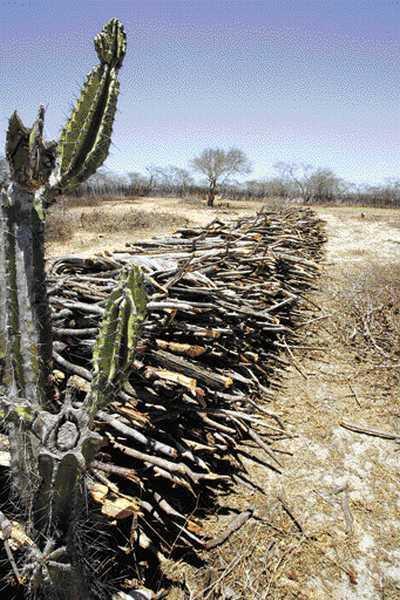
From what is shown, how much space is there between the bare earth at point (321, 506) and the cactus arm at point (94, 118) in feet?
9.14

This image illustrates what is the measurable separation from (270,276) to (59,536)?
17.9 ft

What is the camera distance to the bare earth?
2.54 m

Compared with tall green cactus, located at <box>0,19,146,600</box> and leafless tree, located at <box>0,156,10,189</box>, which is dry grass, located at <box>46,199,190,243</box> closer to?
tall green cactus, located at <box>0,19,146,600</box>

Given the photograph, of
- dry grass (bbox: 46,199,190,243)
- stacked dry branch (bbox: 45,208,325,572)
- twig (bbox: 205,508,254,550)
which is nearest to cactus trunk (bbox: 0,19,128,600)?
stacked dry branch (bbox: 45,208,325,572)

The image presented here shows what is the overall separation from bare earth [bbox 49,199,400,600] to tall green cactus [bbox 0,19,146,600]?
44.6 inches

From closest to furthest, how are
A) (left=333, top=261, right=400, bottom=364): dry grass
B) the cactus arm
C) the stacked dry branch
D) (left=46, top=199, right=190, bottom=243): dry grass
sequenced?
the cactus arm < the stacked dry branch < (left=333, top=261, right=400, bottom=364): dry grass < (left=46, top=199, right=190, bottom=243): dry grass

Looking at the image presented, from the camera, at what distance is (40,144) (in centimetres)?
172

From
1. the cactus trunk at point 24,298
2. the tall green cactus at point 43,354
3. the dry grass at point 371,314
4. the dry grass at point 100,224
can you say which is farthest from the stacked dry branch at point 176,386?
the dry grass at point 100,224

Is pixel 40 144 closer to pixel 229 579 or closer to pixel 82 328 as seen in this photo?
pixel 82 328

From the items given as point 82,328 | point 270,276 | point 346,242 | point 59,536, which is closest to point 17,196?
point 59,536

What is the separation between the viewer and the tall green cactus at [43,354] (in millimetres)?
1740

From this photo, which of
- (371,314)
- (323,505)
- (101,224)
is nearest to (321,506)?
(323,505)

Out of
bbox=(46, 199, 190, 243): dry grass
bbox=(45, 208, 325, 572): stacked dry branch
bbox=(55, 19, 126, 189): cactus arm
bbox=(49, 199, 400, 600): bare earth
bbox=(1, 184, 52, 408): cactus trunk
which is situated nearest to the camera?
bbox=(1, 184, 52, 408): cactus trunk

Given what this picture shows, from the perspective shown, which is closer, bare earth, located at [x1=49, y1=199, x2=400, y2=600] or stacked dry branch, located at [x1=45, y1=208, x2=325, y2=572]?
bare earth, located at [x1=49, y1=199, x2=400, y2=600]
